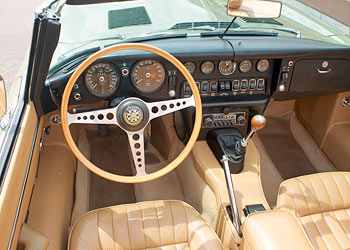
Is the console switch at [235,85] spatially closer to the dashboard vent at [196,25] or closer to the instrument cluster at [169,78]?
the instrument cluster at [169,78]

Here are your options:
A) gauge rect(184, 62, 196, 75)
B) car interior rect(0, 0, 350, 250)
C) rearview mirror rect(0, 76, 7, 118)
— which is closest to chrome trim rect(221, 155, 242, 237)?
car interior rect(0, 0, 350, 250)

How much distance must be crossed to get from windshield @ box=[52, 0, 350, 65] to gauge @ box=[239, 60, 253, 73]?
25 centimetres

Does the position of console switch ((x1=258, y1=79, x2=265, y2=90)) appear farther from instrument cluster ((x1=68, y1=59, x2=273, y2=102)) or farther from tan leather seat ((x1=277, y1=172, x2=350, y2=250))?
tan leather seat ((x1=277, y1=172, x2=350, y2=250))

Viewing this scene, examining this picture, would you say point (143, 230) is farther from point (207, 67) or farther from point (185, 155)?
point (207, 67)

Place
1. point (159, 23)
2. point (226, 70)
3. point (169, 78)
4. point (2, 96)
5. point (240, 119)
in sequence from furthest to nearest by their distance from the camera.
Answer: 1. point (240, 119)
2. point (159, 23)
3. point (226, 70)
4. point (169, 78)
5. point (2, 96)

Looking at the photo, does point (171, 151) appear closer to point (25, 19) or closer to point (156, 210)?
point (156, 210)

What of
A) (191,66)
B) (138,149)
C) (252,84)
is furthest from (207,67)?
(138,149)

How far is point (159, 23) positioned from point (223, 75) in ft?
1.91

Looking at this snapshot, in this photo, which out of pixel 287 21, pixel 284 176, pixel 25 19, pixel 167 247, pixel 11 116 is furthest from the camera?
pixel 25 19

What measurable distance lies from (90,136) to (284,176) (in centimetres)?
175

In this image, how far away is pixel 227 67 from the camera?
2234 millimetres


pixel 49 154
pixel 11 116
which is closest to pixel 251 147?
pixel 49 154

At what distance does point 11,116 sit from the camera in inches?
→ 62.2

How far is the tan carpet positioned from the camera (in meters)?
2.59
